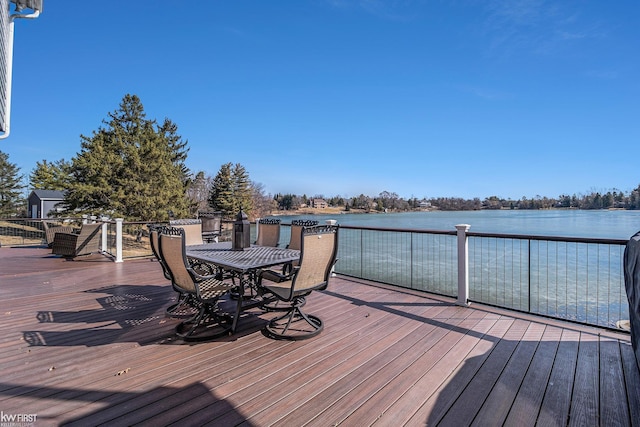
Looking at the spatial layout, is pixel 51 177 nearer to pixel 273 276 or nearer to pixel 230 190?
pixel 230 190

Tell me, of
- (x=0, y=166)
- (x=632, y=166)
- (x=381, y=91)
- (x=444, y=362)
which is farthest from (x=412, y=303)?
(x=0, y=166)

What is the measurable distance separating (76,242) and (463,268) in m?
8.07

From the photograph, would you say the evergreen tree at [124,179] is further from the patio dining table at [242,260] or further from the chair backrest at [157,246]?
the chair backrest at [157,246]

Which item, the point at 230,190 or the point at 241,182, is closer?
the point at 230,190

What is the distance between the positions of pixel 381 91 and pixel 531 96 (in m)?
6.71

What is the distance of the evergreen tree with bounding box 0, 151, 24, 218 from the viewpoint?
28.3m

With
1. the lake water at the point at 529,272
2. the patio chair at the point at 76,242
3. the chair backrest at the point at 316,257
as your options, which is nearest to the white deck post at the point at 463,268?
the lake water at the point at 529,272

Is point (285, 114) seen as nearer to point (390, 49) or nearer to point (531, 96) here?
point (390, 49)

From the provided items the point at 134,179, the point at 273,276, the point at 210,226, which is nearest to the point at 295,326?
the point at 273,276

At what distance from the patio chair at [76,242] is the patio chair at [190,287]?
5727mm

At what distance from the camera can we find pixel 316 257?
289 cm

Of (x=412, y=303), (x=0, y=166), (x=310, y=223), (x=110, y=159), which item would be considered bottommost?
(x=412, y=303)

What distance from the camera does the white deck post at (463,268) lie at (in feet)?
12.3

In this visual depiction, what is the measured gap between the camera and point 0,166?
94.8 ft
